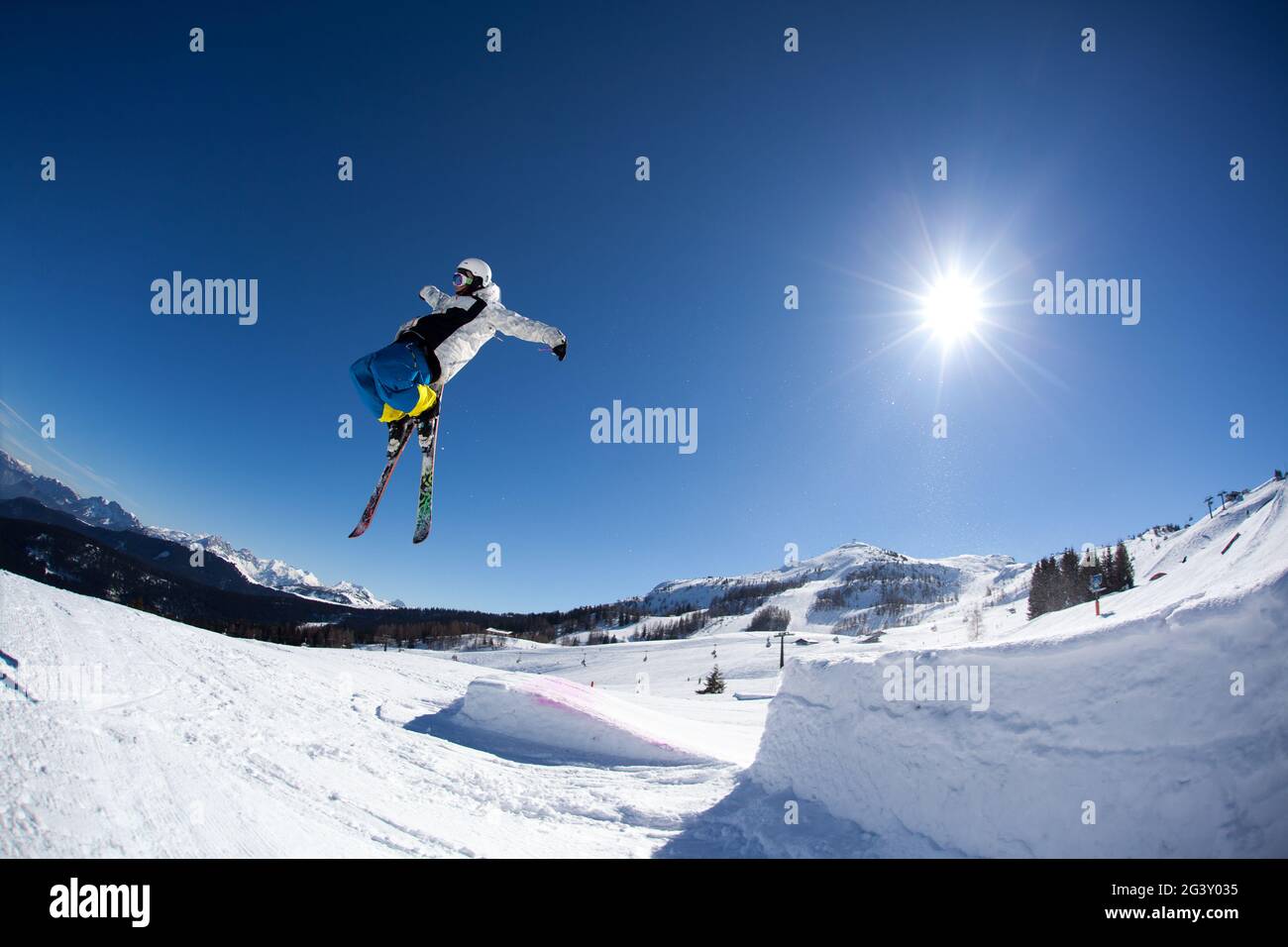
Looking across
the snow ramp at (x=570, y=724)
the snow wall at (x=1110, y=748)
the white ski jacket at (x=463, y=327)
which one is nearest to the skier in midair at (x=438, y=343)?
the white ski jacket at (x=463, y=327)

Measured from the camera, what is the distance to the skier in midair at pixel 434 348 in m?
3.17

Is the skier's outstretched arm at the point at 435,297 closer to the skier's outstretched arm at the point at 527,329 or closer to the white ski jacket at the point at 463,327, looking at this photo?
the white ski jacket at the point at 463,327

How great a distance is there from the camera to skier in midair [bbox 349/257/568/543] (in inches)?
125

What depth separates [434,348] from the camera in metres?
3.37

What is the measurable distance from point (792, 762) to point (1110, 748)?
2955 mm

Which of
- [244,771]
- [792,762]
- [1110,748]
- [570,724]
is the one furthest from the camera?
[570,724]

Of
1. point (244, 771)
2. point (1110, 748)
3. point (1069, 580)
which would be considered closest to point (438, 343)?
point (244, 771)

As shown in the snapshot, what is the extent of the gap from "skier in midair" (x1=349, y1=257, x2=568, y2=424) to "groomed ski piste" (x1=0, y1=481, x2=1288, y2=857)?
244 cm

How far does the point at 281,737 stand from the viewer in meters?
4.95

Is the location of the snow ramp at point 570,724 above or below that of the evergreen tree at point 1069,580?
above

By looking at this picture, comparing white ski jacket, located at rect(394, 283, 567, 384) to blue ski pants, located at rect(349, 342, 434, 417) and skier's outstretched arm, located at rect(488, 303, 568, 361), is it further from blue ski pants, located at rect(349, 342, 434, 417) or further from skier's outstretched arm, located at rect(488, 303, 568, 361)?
blue ski pants, located at rect(349, 342, 434, 417)

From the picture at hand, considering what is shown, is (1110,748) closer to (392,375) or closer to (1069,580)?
(392,375)

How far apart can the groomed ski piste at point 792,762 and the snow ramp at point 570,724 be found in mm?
799

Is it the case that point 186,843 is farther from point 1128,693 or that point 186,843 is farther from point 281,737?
point 1128,693
